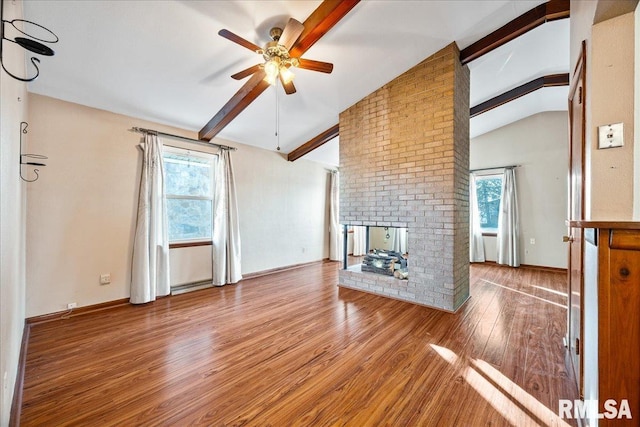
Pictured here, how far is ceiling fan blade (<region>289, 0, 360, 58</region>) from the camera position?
2.12 meters

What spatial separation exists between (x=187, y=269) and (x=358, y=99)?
3772mm

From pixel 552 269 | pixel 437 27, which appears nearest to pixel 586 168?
pixel 437 27

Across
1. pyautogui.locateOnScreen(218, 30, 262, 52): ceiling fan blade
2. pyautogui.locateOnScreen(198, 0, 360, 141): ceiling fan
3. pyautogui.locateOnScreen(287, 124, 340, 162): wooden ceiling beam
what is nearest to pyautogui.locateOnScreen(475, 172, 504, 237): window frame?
pyautogui.locateOnScreen(287, 124, 340, 162): wooden ceiling beam

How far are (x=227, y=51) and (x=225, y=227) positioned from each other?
2.57 meters

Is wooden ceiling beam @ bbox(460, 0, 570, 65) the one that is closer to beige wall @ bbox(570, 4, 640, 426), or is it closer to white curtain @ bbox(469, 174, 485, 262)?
beige wall @ bbox(570, 4, 640, 426)

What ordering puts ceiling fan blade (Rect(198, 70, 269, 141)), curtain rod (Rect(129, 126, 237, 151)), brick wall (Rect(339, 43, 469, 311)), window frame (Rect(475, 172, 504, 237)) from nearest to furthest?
ceiling fan blade (Rect(198, 70, 269, 141)), brick wall (Rect(339, 43, 469, 311)), curtain rod (Rect(129, 126, 237, 151)), window frame (Rect(475, 172, 504, 237))

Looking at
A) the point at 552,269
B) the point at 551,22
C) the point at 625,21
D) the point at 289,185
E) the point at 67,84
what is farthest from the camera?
the point at 289,185

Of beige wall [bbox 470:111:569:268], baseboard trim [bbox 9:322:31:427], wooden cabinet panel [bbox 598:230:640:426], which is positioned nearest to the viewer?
wooden cabinet panel [bbox 598:230:640:426]

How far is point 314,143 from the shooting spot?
5031 millimetres

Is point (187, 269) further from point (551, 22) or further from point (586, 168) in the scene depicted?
point (551, 22)

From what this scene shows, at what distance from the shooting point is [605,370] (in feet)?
3.23

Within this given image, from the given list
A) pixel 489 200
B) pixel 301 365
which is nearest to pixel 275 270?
pixel 301 365

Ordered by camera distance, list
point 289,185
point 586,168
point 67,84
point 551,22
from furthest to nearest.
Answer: point 289,185, point 551,22, point 67,84, point 586,168

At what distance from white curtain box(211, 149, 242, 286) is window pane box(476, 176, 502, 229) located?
18.1 ft
